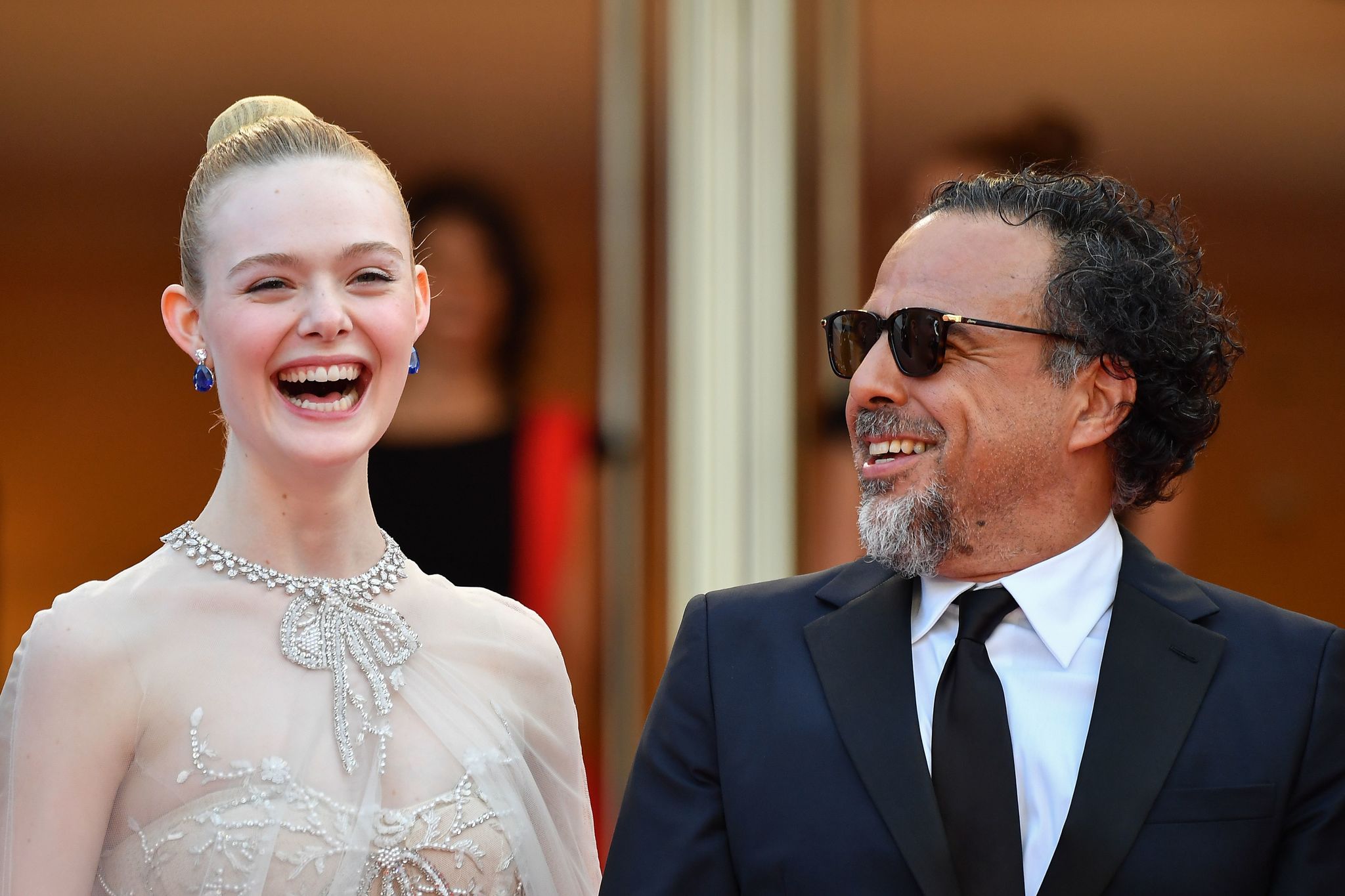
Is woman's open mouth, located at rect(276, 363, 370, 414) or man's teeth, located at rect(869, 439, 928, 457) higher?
woman's open mouth, located at rect(276, 363, 370, 414)

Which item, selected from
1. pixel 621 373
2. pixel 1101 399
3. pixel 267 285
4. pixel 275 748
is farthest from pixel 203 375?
pixel 621 373

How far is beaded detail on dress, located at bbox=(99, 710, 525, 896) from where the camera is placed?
7.23 ft

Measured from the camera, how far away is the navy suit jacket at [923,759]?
6.63ft

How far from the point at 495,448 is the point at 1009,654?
2.12 m

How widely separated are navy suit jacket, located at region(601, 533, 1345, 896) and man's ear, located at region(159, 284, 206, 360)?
0.94m

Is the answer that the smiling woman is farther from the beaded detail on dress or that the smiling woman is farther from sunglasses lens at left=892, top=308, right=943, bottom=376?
sunglasses lens at left=892, top=308, right=943, bottom=376

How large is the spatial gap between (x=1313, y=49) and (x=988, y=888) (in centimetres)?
333

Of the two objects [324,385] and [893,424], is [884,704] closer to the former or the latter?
[893,424]

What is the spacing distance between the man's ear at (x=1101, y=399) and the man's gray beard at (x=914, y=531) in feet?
0.90

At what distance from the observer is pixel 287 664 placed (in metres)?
2.36

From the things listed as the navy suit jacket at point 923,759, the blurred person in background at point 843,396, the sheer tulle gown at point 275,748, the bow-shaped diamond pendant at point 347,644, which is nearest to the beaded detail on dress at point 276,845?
the sheer tulle gown at point 275,748

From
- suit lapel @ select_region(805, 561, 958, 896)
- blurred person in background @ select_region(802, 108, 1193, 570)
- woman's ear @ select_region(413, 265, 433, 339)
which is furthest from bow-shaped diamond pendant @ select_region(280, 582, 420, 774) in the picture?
blurred person in background @ select_region(802, 108, 1193, 570)

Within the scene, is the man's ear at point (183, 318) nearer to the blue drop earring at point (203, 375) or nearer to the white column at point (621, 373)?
the blue drop earring at point (203, 375)

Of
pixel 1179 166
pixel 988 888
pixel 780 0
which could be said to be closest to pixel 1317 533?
pixel 1179 166
